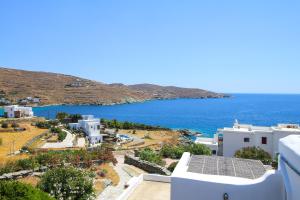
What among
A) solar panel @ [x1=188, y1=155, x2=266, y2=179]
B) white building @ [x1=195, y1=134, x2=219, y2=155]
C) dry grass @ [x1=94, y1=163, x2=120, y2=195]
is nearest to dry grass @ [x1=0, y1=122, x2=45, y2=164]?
dry grass @ [x1=94, y1=163, x2=120, y2=195]

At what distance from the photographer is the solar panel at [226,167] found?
10.2 metres

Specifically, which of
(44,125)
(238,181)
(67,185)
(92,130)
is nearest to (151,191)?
(67,185)

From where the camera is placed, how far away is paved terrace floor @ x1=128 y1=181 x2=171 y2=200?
13.8m

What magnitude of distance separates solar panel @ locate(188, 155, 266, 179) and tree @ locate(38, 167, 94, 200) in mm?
6168

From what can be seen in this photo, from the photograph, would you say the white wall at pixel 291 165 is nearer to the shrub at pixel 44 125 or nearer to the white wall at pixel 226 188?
the white wall at pixel 226 188

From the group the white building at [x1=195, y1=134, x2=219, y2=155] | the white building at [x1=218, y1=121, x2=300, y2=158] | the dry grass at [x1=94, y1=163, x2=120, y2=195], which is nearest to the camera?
the dry grass at [x1=94, y1=163, x2=120, y2=195]

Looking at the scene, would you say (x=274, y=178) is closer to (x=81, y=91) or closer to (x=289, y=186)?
(x=289, y=186)

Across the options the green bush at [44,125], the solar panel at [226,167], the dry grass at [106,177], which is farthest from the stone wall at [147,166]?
the green bush at [44,125]

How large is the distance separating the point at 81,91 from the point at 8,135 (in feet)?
421

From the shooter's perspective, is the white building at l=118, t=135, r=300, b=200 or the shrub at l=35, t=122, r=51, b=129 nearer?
the white building at l=118, t=135, r=300, b=200

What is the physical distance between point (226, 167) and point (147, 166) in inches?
562

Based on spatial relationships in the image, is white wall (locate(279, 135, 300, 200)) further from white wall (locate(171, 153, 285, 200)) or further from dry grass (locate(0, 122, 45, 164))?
dry grass (locate(0, 122, 45, 164))

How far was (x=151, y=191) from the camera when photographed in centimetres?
1466

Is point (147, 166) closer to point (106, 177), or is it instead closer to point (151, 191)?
point (106, 177)
